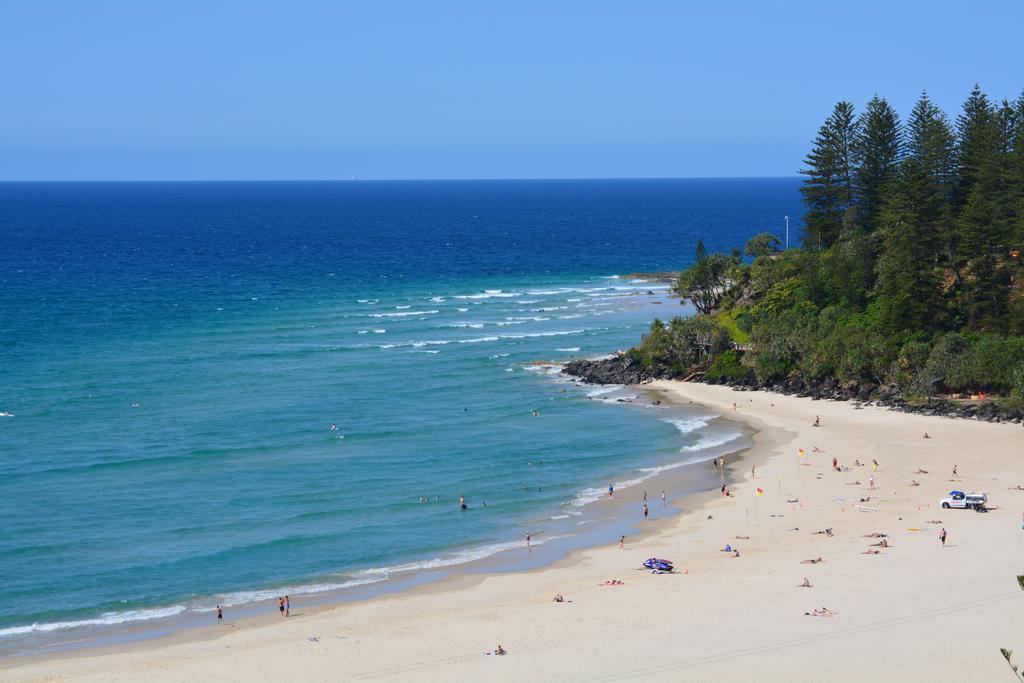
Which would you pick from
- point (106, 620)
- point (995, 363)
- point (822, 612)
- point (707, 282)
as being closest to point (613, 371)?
point (707, 282)

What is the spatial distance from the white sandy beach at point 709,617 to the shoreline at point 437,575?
377 mm

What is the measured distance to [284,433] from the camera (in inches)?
2462

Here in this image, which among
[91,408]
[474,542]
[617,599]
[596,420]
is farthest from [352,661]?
[91,408]

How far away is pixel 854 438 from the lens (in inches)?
2320

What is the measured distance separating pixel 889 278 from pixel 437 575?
39406mm

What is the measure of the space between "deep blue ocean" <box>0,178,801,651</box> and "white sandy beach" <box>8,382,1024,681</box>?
4.28m

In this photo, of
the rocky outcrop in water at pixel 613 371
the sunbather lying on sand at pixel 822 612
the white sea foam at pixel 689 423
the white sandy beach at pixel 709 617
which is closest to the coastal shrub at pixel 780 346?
the rocky outcrop in water at pixel 613 371

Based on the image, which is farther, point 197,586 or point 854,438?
point 854,438

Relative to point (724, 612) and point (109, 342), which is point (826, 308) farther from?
point (109, 342)

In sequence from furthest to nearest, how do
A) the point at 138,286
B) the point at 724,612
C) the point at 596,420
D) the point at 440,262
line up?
the point at 440,262, the point at 138,286, the point at 596,420, the point at 724,612

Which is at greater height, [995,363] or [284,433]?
[995,363]

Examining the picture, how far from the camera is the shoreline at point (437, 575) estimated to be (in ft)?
119

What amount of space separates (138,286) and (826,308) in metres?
76.4

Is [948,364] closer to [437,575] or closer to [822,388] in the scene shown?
[822,388]
